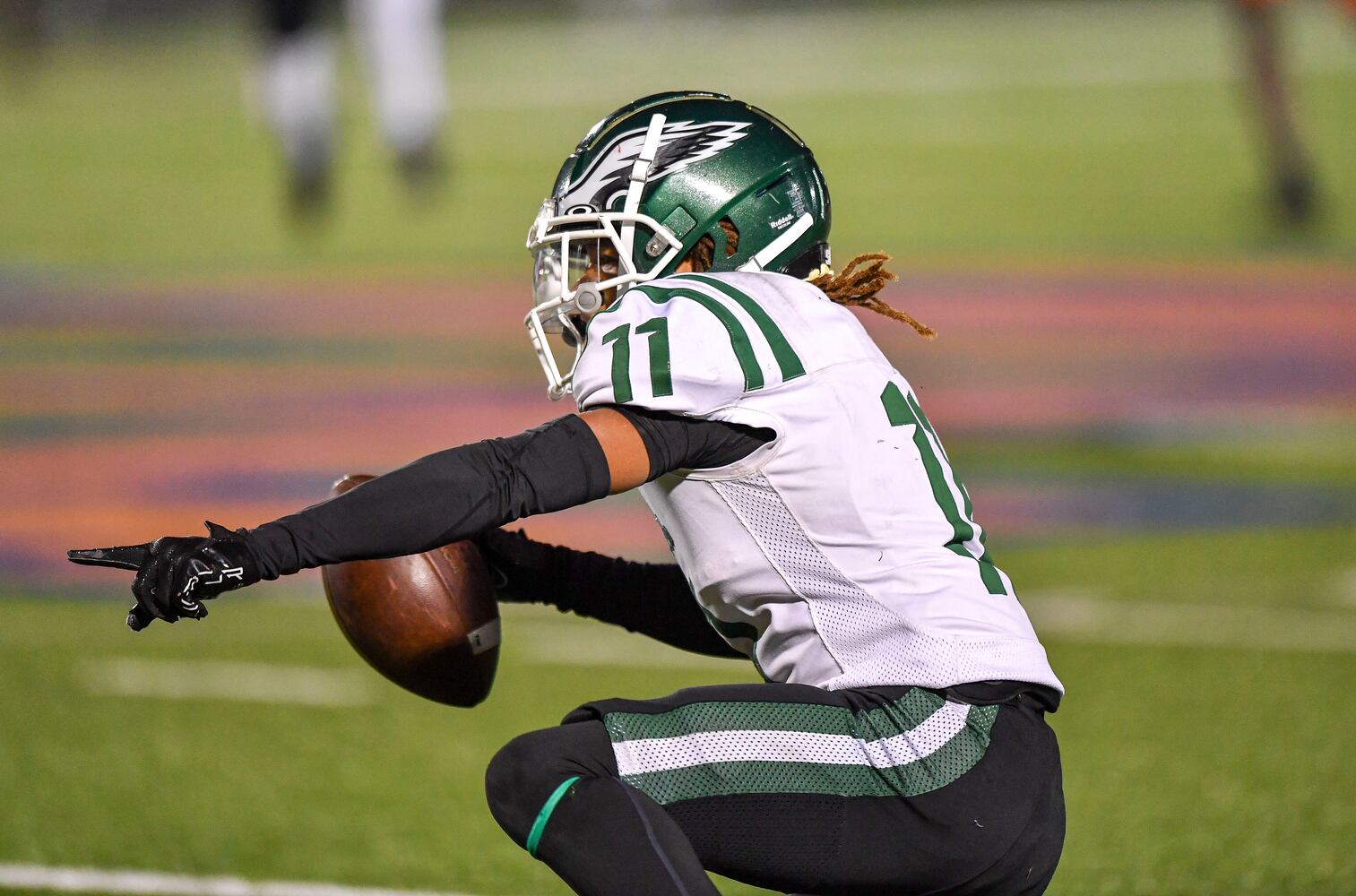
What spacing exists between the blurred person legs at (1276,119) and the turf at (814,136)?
24 cm

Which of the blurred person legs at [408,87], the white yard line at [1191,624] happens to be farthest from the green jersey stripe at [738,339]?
the blurred person legs at [408,87]

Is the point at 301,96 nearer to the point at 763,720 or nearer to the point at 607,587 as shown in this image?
the point at 607,587

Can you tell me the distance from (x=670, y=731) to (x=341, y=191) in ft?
51.7

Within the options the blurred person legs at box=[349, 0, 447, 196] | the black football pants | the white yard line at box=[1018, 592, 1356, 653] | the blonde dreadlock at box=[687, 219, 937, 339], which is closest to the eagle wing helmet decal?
the blonde dreadlock at box=[687, 219, 937, 339]

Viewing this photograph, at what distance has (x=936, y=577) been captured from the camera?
2.21m

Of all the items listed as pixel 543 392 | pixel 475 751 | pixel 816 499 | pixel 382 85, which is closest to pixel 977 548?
pixel 816 499

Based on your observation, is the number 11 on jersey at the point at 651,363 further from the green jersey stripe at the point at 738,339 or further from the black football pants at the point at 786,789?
the black football pants at the point at 786,789

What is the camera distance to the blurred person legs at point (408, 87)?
50.8ft

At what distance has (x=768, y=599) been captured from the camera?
2.26m

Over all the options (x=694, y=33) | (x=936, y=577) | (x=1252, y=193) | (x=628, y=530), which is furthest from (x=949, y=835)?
(x=694, y=33)

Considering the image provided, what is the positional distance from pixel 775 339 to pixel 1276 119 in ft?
46.3

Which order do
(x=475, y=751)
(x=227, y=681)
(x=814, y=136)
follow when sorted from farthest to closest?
(x=814, y=136) → (x=227, y=681) → (x=475, y=751)

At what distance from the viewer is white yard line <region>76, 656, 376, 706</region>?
14.9 feet

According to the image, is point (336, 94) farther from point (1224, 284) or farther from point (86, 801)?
point (86, 801)
